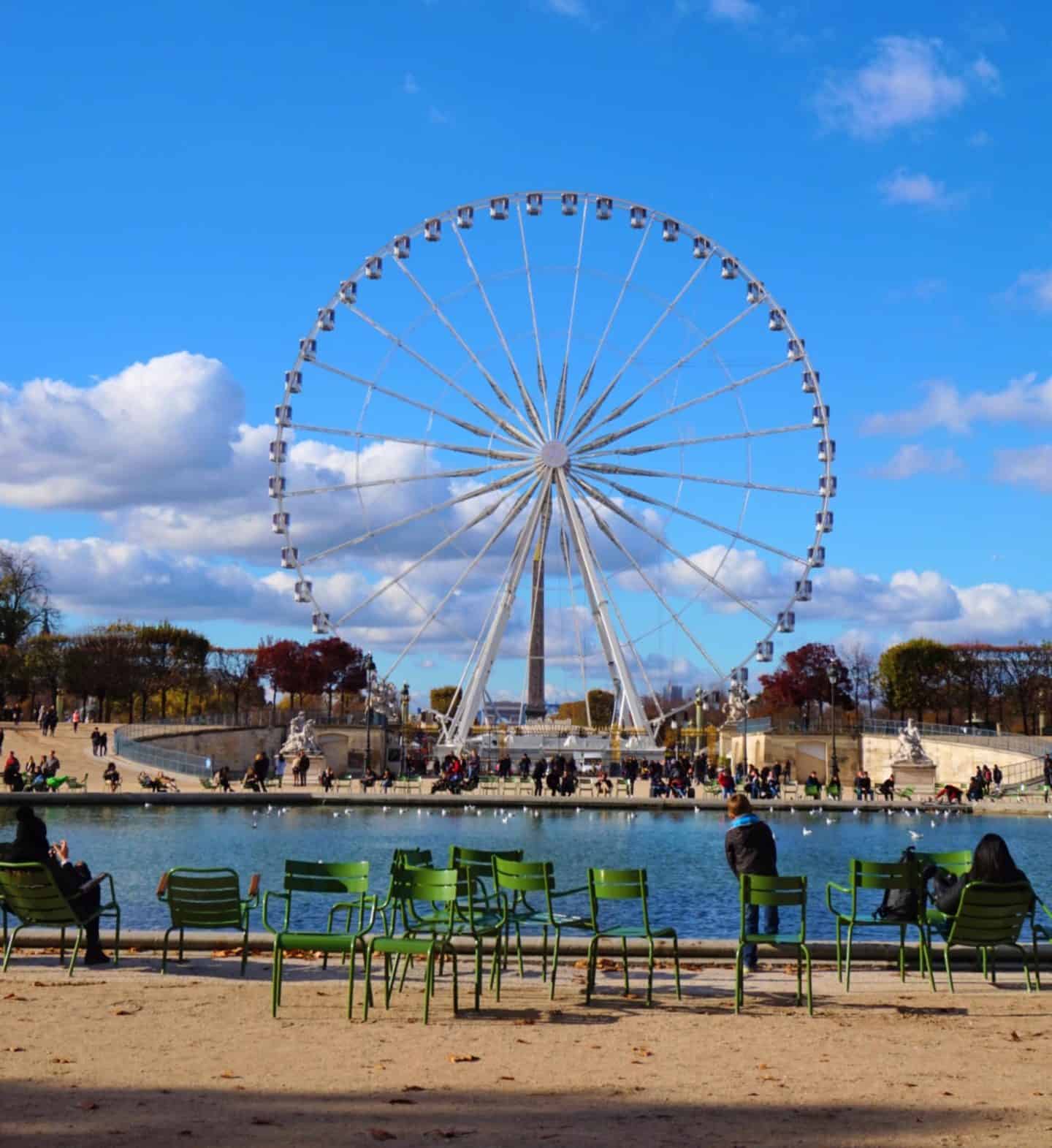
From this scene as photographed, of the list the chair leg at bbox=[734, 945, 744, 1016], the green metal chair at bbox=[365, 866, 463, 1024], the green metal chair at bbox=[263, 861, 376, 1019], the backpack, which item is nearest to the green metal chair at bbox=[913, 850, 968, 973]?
the backpack

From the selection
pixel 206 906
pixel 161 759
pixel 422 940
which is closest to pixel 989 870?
pixel 422 940

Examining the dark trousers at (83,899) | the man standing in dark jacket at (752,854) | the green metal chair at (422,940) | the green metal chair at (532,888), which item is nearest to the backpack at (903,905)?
the man standing in dark jacket at (752,854)

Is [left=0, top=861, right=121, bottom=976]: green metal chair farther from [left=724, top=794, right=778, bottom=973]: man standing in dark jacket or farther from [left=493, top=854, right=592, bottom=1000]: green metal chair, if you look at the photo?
[left=724, top=794, right=778, bottom=973]: man standing in dark jacket

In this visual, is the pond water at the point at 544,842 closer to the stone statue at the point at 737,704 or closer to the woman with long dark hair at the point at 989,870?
the woman with long dark hair at the point at 989,870

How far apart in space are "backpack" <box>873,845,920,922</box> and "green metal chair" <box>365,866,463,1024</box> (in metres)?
2.84

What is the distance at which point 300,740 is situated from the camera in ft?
167

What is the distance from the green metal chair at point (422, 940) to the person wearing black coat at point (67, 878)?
6.45ft

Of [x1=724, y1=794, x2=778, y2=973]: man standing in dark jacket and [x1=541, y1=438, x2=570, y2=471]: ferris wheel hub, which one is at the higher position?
[x1=541, y1=438, x2=570, y2=471]: ferris wheel hub

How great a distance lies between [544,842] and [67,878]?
16.0 metres

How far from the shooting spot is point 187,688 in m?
78.1

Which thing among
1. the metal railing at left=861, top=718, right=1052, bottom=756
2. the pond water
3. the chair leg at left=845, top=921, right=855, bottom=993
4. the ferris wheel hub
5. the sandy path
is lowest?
the pond water

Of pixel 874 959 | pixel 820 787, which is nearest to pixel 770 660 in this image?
pixel 820 787

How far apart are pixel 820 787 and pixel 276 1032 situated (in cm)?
3941

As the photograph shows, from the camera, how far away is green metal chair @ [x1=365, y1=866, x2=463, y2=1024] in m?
8.18
